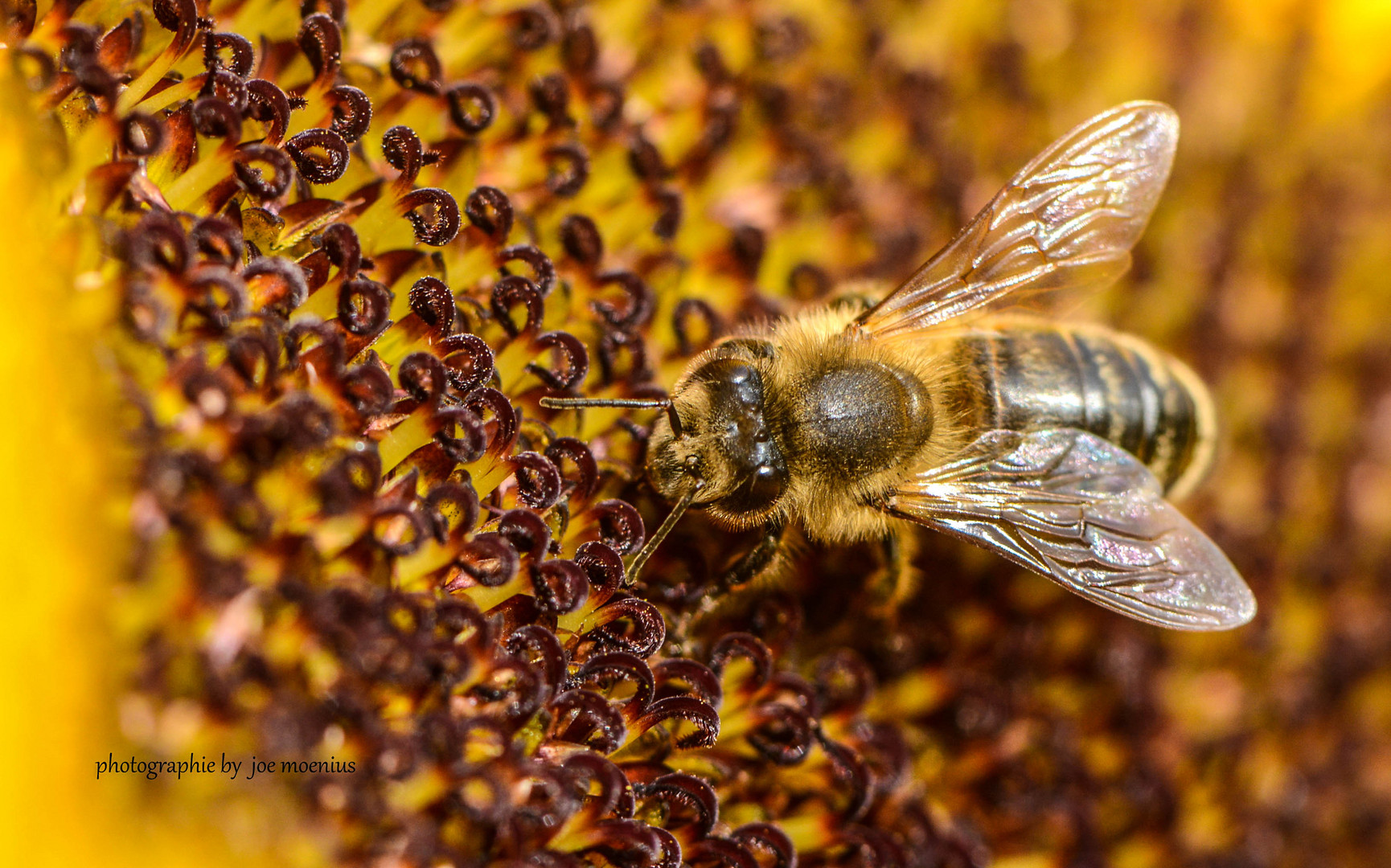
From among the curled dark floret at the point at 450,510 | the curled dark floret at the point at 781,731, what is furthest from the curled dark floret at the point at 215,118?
the curled dark floret at the point at 781,731

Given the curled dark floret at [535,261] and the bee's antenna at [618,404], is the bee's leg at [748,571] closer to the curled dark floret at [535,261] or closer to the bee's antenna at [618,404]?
Result: the bee's antenna at [618,404]

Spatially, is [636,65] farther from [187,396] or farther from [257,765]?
[257,765]

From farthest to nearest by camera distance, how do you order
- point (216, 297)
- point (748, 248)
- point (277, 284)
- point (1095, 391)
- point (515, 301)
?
point (748, 248), point (1095, 391), point (515, 301), point (277, 284), point (216, 297)

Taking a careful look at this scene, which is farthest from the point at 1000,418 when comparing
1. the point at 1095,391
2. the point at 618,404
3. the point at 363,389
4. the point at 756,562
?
the point at 363,389

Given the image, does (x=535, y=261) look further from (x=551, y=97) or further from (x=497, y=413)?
(x=551, y=97)

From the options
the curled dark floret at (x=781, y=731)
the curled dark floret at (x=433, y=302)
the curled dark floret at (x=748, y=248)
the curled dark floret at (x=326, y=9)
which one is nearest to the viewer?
the curled dark floret at (x=433, y=302)

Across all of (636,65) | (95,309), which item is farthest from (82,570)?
(636,65)
